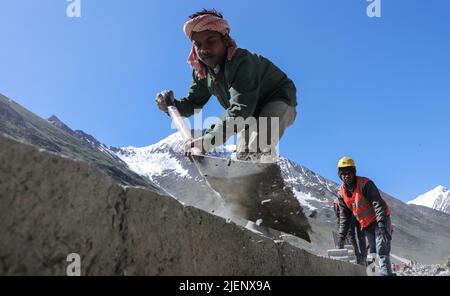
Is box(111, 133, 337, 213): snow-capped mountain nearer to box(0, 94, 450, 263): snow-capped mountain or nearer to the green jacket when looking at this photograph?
box(0, 94, 450, 263): snow-capped mountain

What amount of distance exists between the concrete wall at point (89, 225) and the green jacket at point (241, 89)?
1.58 m

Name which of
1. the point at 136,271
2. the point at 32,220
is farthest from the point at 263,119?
the point at 32,220

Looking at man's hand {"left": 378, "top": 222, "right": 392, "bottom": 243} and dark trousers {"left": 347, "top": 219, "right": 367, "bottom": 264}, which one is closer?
man's hand {"left": 378, "top": 222, "right": 392, "bottom": 243}

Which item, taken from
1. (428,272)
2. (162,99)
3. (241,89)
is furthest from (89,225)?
(428,272)

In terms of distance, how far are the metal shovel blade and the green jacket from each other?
228 millimetres

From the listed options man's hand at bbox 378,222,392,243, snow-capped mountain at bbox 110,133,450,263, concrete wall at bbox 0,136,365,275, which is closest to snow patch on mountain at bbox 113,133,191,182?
snow-capped mountain at bbox 110,133,450,263

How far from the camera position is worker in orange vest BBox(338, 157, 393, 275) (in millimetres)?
5617

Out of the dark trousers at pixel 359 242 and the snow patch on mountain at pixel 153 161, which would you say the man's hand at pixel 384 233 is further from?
the snow patch on mountain at pixel 153 161

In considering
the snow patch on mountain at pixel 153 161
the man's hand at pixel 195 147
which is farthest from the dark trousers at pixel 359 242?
the snow patch on mountain at pixel 153 161

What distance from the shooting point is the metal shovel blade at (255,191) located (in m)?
3.56

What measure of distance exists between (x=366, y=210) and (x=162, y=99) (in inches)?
130
